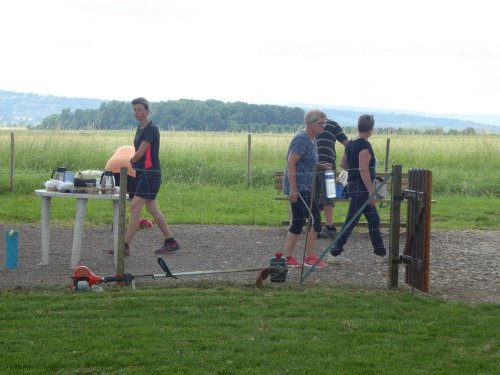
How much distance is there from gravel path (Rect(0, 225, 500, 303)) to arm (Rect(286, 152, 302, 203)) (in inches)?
34.0

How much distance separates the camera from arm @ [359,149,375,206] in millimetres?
10938

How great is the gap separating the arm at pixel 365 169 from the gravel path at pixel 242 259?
0.96 metres

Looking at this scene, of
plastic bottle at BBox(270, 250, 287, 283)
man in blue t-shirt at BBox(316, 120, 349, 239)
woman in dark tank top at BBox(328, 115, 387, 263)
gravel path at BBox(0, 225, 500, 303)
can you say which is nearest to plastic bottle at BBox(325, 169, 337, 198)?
woman in dark tank top at BBox(328, 115, 387, 263)

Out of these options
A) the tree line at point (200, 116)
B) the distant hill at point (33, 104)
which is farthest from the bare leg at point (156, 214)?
the distant hill at point (33, 104)

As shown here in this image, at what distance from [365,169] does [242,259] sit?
195cm

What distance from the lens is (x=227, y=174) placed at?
24266 millimetres

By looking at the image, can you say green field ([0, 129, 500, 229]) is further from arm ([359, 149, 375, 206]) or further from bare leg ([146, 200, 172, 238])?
arm ([359, 149, 375, 206])

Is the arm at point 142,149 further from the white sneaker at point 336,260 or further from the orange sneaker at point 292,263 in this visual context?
the white sneaker at point 336,260

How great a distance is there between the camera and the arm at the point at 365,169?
1094 centimetres

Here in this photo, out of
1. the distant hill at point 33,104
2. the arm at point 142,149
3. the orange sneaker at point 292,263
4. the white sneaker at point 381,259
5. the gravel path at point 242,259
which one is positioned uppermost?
the distant hill at point 33,104

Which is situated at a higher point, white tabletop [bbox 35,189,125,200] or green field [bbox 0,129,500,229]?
white tabletop [bbox 35,189,125,200]

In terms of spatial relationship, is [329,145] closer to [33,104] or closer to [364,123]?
[364,123]

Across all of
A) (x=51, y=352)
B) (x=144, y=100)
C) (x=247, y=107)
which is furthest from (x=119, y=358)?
(x=247, y=107)

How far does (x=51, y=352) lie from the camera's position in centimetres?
691
